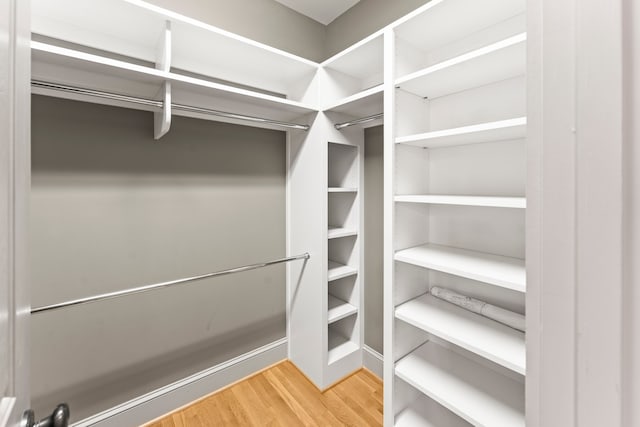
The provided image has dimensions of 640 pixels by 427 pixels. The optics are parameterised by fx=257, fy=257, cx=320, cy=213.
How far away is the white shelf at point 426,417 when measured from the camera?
126 cm

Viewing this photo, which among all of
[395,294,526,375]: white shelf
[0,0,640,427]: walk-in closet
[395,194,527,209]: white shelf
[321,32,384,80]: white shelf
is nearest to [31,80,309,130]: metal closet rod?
[0,0,640,427]: walk-in closet

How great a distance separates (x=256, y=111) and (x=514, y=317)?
1.71 meters

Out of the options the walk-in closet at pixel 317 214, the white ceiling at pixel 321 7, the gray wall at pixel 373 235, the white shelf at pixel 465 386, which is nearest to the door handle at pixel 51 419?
the walk-in closet at pixel 317 214

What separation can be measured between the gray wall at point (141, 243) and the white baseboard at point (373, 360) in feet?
2.39

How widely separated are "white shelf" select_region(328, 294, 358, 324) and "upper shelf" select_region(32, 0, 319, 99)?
63.5 inches

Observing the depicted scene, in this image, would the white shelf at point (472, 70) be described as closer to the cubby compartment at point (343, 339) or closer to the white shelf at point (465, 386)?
the white shelf at point (465, 386)

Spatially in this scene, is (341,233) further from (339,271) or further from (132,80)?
(132,80)

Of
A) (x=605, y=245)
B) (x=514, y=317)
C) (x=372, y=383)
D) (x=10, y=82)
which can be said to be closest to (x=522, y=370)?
(x=514, y=317)

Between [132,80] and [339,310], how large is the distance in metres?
1.78

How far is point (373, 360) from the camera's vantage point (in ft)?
6.10

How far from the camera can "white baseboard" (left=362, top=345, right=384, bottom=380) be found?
1811mm

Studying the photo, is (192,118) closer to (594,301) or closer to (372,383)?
(594,301)

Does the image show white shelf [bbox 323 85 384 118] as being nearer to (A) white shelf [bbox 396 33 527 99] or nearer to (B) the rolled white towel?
(A) white shelf [bbox 396 33 527 99]

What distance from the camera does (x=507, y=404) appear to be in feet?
3.44
